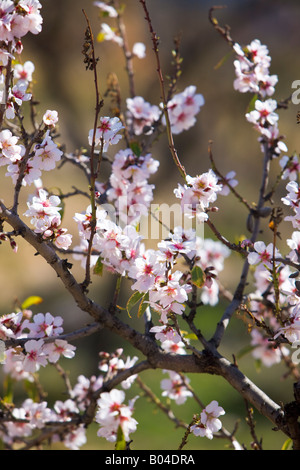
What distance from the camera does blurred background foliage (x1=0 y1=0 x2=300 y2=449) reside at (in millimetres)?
4734

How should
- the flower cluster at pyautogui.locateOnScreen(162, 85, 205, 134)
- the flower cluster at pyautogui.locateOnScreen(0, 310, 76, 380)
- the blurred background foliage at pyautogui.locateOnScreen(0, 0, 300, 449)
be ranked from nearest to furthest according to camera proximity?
the flower cluster at pyautogui.locateOnScreen(0, 310, 76, 380) < the flower cluster at pyautogui.locateOnScreen(162, 85, 205, 134) < the blurred background foliage at pyautogui.locateOnScreen(0, 0, 300, 449)

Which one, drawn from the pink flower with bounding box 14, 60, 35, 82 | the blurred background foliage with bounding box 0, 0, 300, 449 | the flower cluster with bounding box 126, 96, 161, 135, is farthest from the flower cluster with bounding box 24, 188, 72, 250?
the blurred background foliage with bounding box 0, 0, 300, 449

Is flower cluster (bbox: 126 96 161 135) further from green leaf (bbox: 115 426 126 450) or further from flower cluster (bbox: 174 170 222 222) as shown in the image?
green leaf (bbox: 115 426 126 450)

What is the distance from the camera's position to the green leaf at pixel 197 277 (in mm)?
1112

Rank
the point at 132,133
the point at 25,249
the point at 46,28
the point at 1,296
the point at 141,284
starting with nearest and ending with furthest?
the point at 141,284
the point at 132,133
the point at 46,28
the point at 1,296
the point at 25,249

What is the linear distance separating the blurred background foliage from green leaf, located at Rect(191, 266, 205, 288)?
10.2 feet

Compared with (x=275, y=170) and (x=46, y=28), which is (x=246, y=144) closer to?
(x=275, y=170)

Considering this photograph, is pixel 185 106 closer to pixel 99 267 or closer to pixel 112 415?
pixel 99 267

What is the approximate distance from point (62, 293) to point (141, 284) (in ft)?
14.0

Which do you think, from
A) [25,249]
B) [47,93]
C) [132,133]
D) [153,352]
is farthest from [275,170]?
[153,352]

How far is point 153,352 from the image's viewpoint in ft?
4.33

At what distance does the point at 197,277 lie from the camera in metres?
1.12

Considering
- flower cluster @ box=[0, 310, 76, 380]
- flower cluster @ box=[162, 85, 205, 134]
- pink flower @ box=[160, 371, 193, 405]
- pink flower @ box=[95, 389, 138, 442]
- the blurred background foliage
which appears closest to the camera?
flower cluster @ box=[0, 310, 76, 380]
